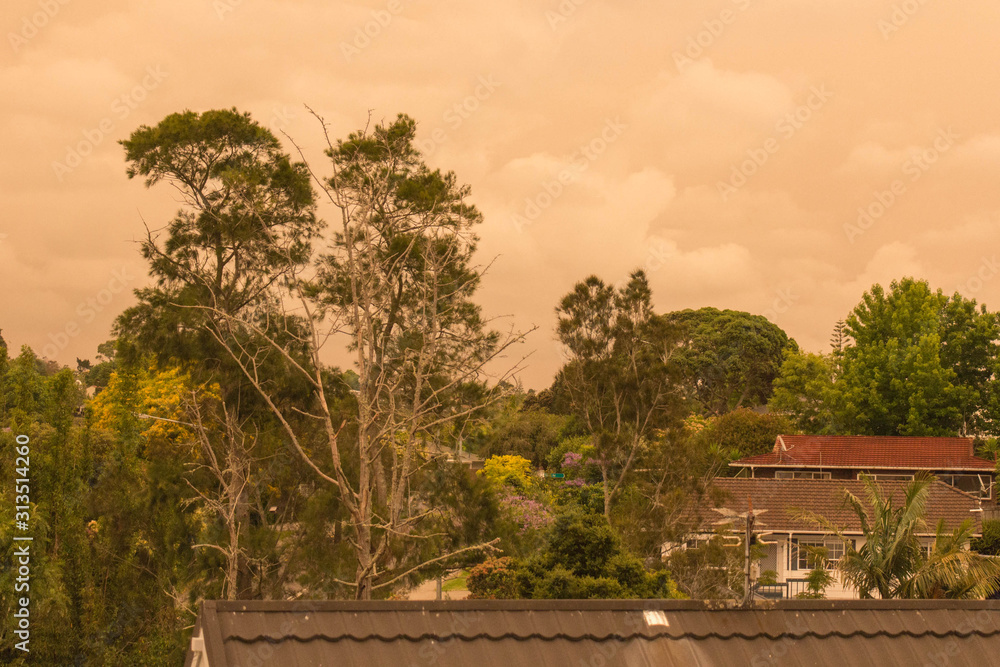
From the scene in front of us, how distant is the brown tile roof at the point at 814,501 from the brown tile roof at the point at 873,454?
11.2 meters

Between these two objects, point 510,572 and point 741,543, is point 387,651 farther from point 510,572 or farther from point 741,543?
point 741,543

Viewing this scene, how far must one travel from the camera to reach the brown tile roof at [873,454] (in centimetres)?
4456

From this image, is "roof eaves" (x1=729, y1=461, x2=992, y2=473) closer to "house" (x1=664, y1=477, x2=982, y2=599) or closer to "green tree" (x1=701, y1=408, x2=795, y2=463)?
"green tree" (x1=701, y1=408, x2=795, y2=463)

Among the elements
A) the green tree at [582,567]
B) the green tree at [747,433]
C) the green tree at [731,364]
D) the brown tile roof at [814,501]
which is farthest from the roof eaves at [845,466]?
the green tree at [731,364]

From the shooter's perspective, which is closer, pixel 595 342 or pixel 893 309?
pixel 595 342

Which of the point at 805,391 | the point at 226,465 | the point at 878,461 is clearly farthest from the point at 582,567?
the point at 805,391

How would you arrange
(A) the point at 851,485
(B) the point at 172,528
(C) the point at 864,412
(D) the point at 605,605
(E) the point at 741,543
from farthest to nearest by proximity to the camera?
(C) the point at 864,412
(A) the point at 851,485
(E) the point at 741,543
(B) the point at 172,528
(D) the point at 605,605

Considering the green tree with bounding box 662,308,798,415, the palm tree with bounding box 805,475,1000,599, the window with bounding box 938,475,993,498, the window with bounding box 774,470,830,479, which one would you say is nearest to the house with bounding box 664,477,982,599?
the palm tree with bounding box 805,475,1000,599

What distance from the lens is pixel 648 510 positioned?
25750 mm

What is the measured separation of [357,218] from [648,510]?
50.1 ft

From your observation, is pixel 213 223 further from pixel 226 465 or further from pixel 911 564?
pixel 911 564

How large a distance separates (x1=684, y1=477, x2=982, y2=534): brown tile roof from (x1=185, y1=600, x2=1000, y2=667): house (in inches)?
946

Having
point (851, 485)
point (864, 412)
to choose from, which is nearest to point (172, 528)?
point (851, 485)

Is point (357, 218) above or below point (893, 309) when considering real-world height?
below
